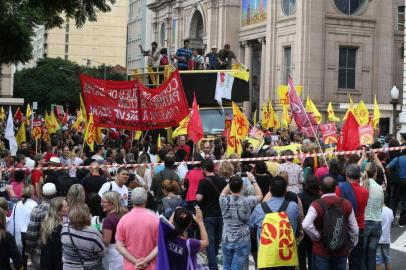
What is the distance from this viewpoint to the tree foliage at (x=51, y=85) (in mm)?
111875

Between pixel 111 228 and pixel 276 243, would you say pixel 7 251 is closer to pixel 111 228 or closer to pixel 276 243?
pixel 111 228

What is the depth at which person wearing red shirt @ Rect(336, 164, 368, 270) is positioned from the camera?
1030 centimetres

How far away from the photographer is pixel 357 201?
10.3m

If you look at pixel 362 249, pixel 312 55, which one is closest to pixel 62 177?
pixel 362 249

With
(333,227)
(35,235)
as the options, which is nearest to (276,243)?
(333,227)

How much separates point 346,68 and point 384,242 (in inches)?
1394

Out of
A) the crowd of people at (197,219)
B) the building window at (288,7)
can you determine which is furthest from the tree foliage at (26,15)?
the building window at (288,7)

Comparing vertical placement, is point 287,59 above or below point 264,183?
above

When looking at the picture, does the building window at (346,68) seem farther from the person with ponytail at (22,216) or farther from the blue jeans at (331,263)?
the blue jeans at (331,263)

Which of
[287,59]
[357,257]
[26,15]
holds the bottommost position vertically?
[357,257]

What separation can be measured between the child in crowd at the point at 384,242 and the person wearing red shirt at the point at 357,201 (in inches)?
36.0

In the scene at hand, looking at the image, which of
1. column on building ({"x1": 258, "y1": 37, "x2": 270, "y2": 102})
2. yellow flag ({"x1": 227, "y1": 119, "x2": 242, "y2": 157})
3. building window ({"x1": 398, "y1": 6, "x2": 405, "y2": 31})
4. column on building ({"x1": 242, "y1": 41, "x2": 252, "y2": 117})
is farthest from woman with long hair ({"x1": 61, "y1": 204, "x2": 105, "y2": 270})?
column on building ({"x1": 242, "y1": 41, "x2": 252, "y2": 117})

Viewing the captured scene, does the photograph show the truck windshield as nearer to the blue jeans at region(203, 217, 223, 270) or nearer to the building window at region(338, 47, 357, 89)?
the blue jeans at region(203, 217, 223, 270)

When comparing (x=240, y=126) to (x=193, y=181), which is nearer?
(x=193, y=181)
